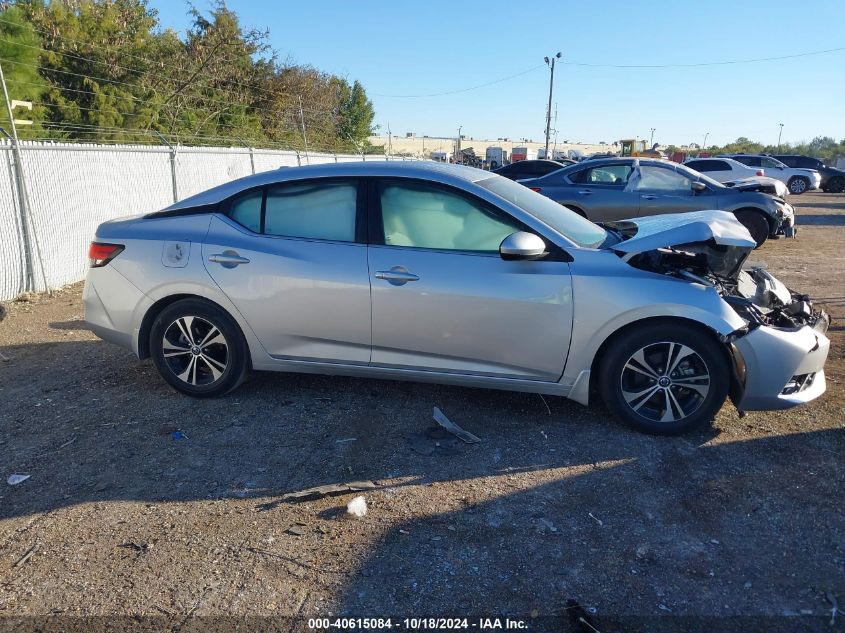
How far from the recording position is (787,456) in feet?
12.5

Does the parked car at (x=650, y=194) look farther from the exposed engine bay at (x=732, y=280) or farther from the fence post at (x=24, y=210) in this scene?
the fence post at (x=24, y=210)

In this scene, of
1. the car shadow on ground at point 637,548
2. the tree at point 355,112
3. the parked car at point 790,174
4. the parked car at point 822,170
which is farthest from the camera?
the tree at point 355,112

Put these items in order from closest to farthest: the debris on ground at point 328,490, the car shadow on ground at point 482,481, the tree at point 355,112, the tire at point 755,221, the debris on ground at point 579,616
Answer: the debris on ground at point 579,616 → the car shadow on ground at point 482,481 → the debris on ground at point 328,490 → the tire at point 755,221 → the tree at point 355,112

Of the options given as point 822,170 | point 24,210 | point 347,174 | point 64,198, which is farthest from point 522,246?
point 822,170

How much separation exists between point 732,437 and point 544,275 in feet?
5.20

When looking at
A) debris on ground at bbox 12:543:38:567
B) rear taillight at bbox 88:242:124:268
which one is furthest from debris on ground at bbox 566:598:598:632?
rear taillight at bbox 88:242:124:268

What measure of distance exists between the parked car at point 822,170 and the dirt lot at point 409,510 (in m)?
28.7

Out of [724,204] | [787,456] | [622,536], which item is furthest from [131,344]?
[724,204]

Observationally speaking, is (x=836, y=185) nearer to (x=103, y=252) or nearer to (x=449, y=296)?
(x=449, y=296)

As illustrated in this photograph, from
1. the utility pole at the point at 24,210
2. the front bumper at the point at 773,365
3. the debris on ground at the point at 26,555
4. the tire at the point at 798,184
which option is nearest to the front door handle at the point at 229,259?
the debris on ground at the point at 26,555

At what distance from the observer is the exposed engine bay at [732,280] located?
4035 mm

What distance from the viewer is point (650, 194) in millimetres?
10672

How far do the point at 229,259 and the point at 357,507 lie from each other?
81.7 inches

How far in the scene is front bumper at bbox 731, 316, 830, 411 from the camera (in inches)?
150
